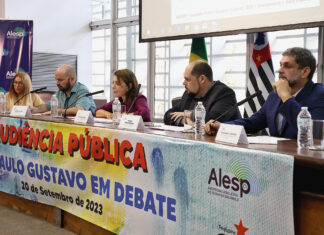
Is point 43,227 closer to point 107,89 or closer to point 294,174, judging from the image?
point 294,174

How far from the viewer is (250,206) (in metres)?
1.47

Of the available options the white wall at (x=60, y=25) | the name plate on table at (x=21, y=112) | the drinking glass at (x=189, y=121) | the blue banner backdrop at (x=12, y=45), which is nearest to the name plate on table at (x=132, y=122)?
the drinking glass at (x=189, y=121)

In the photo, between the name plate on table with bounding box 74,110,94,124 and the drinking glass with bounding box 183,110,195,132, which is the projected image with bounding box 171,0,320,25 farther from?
the name plate on table with bounding box 74,110,94,124

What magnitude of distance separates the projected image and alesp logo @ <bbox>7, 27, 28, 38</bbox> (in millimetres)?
2880

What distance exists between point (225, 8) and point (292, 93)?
1251mm

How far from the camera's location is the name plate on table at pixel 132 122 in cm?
218

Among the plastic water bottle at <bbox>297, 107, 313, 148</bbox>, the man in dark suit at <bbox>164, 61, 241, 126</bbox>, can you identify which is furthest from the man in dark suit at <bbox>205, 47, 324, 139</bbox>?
the plastic water bottle at <bbox>297, 107, 313, 148</bbox>

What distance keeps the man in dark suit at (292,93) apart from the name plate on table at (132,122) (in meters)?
0.55

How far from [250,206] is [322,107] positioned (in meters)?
0.94

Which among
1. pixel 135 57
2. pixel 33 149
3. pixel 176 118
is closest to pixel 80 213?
pixel 33 149

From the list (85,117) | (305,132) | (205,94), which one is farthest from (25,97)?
(305,132)

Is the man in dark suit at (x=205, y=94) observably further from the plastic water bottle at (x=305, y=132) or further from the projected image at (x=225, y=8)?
the plastic water bottle at (x=305, y=132)

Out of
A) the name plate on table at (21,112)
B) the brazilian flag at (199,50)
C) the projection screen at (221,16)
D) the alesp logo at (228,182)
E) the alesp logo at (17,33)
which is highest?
the alesp logo at (17,33)

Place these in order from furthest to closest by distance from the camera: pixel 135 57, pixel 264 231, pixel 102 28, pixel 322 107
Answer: pixel 102 28
pixel 135 57
pixel 322 107
pixel 264 231
